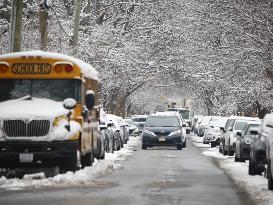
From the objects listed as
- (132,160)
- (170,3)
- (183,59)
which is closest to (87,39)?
(170,3)

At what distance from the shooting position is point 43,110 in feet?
64.5

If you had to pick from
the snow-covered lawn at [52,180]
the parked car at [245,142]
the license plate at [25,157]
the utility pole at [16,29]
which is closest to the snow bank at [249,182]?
the parked car at [245,142]

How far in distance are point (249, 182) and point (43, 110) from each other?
500 centimetres

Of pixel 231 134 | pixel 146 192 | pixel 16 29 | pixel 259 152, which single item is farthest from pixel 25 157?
pixel 231 134

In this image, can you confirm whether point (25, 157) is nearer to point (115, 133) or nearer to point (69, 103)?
point (69, 103)

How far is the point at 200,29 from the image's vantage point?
192 ft

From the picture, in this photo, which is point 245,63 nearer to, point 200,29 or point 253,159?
point 200,29

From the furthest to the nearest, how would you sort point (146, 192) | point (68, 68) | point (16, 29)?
point (16, 29) < point (68, 68) < point (146, 192)

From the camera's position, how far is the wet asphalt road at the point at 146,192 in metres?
15.1

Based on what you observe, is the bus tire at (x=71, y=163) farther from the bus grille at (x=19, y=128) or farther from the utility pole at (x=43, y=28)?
the utility pole at (x=43, y=28)

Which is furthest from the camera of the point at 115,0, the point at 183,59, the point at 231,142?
the point at 183,59

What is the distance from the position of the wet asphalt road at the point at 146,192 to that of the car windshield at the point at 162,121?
666 inches

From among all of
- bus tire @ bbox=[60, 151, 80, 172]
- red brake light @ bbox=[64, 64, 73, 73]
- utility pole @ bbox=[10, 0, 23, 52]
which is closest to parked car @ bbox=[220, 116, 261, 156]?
utility pole @ bbox=[10, 0, 23, 52]

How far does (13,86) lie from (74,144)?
7.69 ft
